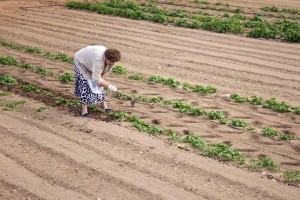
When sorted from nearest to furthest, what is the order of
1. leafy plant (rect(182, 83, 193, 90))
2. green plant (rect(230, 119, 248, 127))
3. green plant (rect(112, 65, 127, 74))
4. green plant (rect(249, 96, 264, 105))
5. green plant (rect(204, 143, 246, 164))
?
green plant (rect(204, 143, 246, 164)) → green plant (rect(230, 119, 248, 127)) → green plant (rect(249, 96, 264, 105)) → leafy plant (rect(182, 83, 193, 90)) → green plant (rect(112, 65, 127, 74))

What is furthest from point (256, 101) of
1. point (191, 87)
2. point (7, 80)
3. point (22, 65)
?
point (22, 65)

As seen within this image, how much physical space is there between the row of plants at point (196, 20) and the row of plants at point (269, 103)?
4981 mm

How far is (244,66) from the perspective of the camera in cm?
1193

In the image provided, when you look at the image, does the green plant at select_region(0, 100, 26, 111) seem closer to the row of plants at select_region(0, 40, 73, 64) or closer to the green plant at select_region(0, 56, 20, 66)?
the green plant at select_region(0, 56, 20, 66)

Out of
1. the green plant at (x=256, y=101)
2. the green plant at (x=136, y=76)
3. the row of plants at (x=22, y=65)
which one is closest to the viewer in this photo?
the green plant at (x=256, y=101)

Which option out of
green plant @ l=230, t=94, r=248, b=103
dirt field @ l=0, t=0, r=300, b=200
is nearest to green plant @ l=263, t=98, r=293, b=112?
dirt field @ l=0, t=0, r=300, b=200

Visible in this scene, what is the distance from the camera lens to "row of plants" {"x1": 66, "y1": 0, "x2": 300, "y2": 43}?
14.6 meters

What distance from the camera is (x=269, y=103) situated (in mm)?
9406

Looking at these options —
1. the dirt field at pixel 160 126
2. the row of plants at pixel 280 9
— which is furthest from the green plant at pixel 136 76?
the row of plants at pixel 280 9

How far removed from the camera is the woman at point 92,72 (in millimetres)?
8211

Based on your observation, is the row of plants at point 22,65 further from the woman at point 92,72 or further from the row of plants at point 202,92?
the woman at point 92,72

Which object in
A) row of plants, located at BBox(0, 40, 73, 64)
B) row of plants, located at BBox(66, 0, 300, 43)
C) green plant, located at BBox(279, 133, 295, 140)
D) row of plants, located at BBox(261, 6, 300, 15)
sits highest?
row of plants, located at BBox(261, 6, 300, 15)

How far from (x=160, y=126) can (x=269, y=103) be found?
2231mm

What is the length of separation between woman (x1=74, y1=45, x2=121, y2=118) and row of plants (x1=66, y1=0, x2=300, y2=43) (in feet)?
23.6
